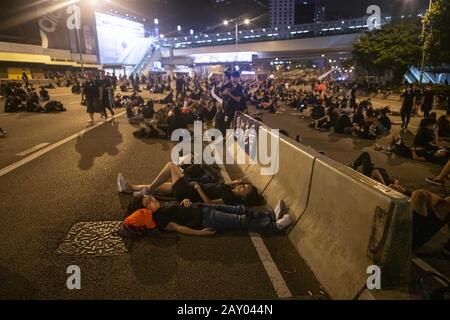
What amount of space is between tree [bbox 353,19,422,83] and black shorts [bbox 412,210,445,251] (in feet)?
121

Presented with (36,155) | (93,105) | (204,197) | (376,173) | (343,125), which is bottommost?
(343,125)

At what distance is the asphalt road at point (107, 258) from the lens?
325 cm

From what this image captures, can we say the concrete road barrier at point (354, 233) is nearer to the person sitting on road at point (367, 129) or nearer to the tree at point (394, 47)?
the person sitting on road at point (367, 129)

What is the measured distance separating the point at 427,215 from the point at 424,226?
0.13 metres

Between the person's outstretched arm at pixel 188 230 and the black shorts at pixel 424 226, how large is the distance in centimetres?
238

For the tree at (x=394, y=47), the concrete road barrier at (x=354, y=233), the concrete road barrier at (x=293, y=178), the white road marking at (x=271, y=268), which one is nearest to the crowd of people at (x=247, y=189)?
the white road marking at (x=271, y=268)

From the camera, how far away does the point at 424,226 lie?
376cm

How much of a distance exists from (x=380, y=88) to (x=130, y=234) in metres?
43.2

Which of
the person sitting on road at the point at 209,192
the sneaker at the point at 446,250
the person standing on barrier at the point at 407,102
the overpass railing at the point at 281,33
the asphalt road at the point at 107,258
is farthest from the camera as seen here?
Result: the overpass railing at the point at 281,33

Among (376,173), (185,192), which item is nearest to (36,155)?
(185,192)

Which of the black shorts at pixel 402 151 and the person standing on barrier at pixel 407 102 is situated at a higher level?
the person standing on barrier at pixel 407 102

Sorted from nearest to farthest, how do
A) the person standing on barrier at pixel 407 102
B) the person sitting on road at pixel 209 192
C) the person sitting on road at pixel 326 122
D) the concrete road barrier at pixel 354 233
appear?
1. the concrete road barrier at pixel 354 233
2. the person sitting on road at pixel 209 192
3. the person sitting on road at pixel 326 122
4. the person standing on barrier at pixel 407 102

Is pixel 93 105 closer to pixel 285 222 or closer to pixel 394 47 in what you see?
pixel 285 222

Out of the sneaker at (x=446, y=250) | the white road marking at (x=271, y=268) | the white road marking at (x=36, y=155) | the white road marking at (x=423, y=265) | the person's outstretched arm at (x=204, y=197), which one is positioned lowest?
the white road marking at (x=423, y=265)
